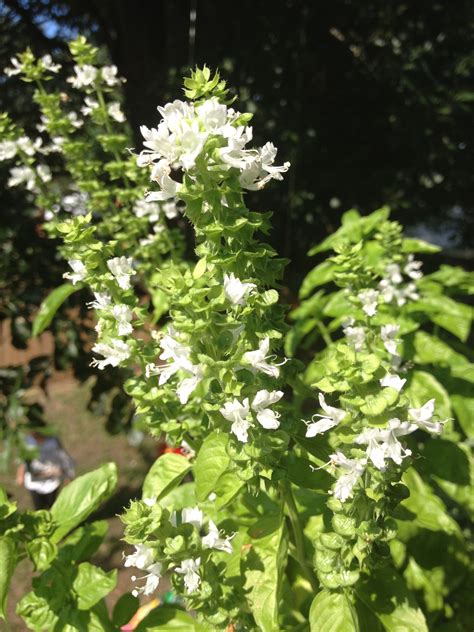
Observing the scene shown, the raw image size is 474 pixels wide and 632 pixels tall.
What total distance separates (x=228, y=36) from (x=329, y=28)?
0.57 m

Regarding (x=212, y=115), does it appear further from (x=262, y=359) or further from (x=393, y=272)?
(x=393, y=272)

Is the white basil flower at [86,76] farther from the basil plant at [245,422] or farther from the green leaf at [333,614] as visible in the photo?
the green leaf at [333,614]

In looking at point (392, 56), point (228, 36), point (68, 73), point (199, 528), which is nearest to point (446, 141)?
point (392, 56)

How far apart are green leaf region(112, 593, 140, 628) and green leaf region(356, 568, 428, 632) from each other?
16.3 inches

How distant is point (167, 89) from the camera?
2949 mm

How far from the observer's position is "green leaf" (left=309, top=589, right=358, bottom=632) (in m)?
0.80

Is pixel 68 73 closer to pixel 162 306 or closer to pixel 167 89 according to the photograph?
pixel 167 89

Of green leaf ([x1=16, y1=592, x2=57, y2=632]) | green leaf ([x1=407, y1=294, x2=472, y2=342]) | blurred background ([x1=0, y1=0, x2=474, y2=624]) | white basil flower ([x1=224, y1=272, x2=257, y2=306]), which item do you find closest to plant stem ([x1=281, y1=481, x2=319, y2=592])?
white basil flower ([x1=224, y1=272, x2=257, y2=306])

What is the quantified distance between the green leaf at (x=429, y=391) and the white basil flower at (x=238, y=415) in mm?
589

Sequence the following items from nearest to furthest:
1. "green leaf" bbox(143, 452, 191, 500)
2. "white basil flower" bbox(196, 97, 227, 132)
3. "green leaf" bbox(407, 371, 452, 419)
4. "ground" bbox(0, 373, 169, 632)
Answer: "white basil flower" bbox(196, 97, 227, 132), "green leaf" bbox(143, 452, 191, 500), "green leaf" bbox(407, 371, 452, 419), "ground" bbox(0, 373, 169, 632)

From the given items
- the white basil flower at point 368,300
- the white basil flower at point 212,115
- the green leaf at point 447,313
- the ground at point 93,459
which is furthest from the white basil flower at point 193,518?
the ground at point 93,459

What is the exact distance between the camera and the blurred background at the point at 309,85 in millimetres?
2971

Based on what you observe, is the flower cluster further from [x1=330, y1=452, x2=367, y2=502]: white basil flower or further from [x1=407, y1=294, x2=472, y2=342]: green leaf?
[x1=407, y1=294, x2=472, y2=342]: green leaf

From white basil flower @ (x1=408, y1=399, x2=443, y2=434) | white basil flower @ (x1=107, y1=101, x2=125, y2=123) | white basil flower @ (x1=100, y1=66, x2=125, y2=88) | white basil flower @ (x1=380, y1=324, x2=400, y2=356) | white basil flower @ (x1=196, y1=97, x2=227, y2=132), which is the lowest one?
white basil flower @ (x1=408, y1=399, x2=443, y2=434)
